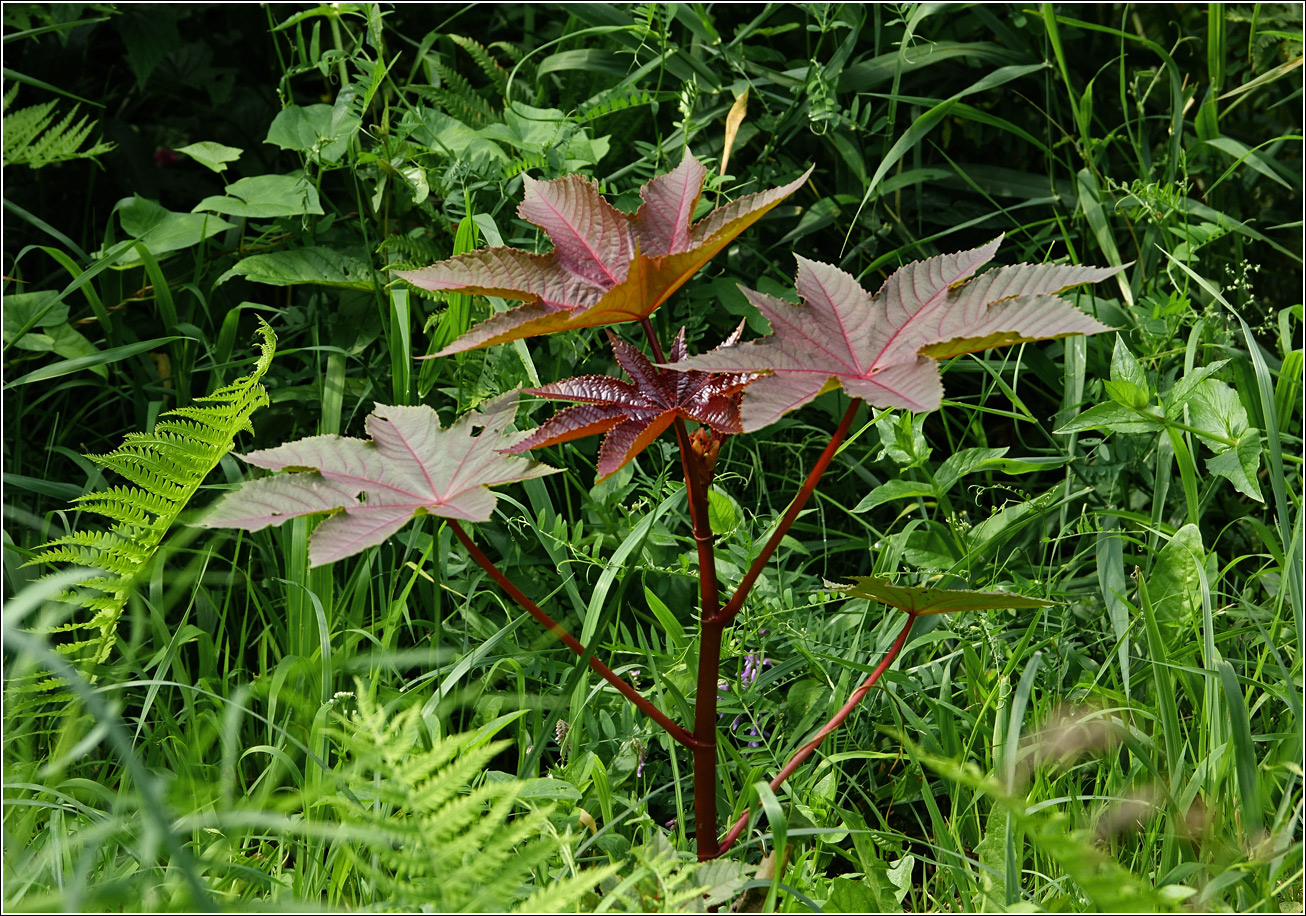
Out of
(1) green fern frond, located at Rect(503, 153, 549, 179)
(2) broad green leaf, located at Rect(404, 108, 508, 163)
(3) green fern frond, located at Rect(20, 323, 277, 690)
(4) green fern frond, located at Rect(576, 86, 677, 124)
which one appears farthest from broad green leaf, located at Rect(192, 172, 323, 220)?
(3) green fern frond, located at Rect(20, 323, 277, 690)

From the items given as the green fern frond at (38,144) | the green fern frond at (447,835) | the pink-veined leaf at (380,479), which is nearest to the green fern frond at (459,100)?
the green fern frond at (38,144)

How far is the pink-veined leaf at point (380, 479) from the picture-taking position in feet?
2.96

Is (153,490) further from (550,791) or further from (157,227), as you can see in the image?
(157,227)

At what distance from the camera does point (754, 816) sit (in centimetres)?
117

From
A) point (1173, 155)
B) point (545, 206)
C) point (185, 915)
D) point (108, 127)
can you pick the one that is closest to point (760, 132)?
point (1173, 155)

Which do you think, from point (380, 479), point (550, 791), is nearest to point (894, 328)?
point (380, 479)

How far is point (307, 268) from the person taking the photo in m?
2.04

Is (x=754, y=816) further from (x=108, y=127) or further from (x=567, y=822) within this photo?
(x=108, y=127)

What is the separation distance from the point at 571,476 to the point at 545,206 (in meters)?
0.84

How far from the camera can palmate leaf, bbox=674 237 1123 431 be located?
87 centimetres

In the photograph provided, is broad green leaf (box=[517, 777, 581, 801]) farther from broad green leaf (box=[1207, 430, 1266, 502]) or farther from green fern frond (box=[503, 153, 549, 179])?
green fern frond (box=[503, 153, 549, 179])

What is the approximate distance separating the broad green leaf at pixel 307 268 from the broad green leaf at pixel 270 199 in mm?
81

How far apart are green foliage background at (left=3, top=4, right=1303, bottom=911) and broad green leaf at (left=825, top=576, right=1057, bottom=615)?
0.66 feet

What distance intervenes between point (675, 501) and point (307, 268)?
93 cm
